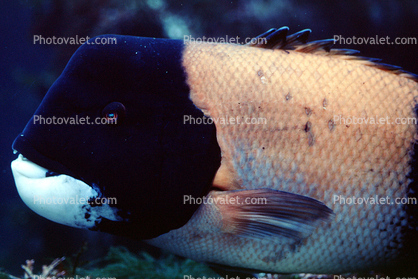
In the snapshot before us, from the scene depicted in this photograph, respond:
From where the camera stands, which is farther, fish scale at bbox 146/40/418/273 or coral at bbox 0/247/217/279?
coral at bbox 0/247/217/279

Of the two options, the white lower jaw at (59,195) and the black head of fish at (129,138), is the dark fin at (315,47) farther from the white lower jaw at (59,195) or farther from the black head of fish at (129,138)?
the white lower jaw at (59,195)

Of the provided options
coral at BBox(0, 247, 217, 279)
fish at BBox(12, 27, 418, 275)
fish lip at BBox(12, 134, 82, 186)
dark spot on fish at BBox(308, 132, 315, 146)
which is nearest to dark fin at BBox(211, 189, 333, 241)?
fish at BBox(12, 27, 418, 275)

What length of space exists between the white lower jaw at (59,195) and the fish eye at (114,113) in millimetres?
337

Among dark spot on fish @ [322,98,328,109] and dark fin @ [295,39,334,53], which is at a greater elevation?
dark fin @ [295,39,334,53]

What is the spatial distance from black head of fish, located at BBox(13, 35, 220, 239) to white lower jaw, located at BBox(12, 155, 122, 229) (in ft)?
0.09

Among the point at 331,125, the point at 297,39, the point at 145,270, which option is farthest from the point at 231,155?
the point at 145,270

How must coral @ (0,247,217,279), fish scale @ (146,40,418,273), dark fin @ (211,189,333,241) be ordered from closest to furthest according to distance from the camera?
dark fin @ (211,189,333,241)
fish scale @ (146,40,418,273)
coral @ (0,247,217,279)

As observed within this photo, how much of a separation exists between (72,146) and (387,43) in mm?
3564

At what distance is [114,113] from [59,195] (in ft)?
1.56

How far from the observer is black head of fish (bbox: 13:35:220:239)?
1.37 metres

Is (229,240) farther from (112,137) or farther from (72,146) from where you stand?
(72,146)

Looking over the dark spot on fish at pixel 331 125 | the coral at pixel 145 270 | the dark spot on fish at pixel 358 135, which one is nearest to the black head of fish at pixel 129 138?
the dark spot on fish at pixel 331 125

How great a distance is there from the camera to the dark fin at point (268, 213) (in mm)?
1341

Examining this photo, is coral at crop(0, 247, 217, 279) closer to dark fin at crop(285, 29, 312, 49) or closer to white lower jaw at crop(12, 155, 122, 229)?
white lower jaw at crop(12, 155, 122, 229)
